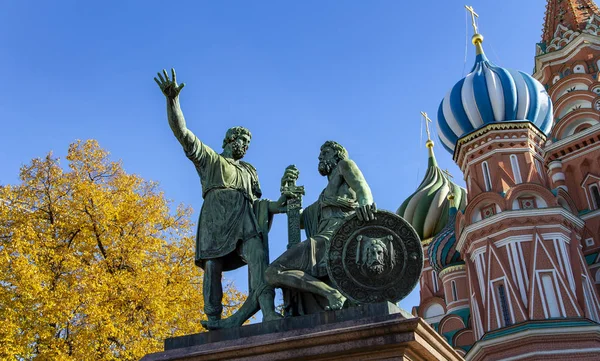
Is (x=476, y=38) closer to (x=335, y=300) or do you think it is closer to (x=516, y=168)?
(x=516, y=168)

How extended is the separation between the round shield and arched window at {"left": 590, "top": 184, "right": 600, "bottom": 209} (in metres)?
25.3

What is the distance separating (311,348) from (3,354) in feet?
28.9

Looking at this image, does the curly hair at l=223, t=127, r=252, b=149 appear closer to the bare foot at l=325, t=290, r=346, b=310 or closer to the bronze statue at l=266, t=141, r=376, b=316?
the bronze statue at l=266, t=141, r=376, b=316

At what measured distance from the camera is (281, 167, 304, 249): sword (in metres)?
7.62

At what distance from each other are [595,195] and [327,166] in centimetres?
2501

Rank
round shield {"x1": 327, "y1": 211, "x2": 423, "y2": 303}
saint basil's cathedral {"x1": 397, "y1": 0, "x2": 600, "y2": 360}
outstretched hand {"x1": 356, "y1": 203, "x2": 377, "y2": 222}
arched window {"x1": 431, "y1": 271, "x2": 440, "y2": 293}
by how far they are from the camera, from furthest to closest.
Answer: arched window {"x1": 431, "y1": 271, "x2": 440, "y2": 293} < saint basil's cathedral {"x1": 397, "y1": 0, "x2": 600, "y2": 360} < outstretched hand {"x1": 356, "y1": 203, "x2": 377, "y2": 222} < round shield {"x1": 327, "y1": 211, "x2": 423, "y2": 303}

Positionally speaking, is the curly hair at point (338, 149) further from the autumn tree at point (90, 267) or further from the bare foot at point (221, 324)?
the autumn tree at point (90, 267)

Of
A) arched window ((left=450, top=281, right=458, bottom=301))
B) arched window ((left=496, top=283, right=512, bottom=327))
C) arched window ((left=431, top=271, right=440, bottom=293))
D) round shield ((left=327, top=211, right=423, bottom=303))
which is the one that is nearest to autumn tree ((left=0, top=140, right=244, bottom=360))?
round shield ((left=327, top=211, right=423, bottom=303))

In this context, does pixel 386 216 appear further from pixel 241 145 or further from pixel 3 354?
pixel 3 354

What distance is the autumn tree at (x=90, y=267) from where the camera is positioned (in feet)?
44.4

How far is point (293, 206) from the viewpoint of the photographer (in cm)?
772

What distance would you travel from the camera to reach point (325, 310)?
6617 millimetres

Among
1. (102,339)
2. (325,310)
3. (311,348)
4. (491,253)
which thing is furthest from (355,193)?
(491,253)

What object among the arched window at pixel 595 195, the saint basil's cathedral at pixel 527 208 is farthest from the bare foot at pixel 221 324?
the arched window at pixel 595 195
